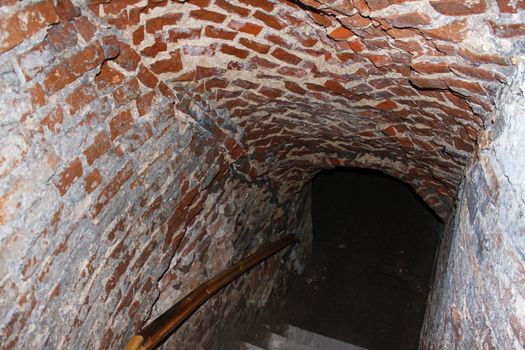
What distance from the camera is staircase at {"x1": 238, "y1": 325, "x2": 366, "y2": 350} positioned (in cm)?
424

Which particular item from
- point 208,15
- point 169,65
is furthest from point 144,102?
point 208,15

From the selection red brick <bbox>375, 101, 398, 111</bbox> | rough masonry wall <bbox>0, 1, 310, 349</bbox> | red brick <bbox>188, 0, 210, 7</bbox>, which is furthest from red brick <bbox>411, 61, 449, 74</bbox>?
rough masonry wall <bbox>0, 1, 310, 349</bbox>

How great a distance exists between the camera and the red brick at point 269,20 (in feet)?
6.71

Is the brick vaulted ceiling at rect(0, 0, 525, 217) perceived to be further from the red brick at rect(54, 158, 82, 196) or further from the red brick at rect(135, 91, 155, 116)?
the red brick at rect(54, 158, 82, 196)

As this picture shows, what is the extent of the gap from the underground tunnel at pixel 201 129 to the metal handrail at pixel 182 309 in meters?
0.11

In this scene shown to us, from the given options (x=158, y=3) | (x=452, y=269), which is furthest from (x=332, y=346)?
(x=158, y=3)

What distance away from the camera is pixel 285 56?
7.45ft

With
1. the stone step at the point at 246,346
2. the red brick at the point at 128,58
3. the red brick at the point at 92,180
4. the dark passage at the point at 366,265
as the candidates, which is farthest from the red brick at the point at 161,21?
the dark passage at the point at 366,265

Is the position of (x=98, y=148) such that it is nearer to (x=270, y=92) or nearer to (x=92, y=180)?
(x=92, y=180)

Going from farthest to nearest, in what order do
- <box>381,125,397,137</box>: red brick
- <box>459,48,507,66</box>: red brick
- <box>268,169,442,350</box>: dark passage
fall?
<box>268,169,442,350</box>: dark passage → <box>381,125,397,137</box>: red brick → <box>459,48,507,66</box>: red brick

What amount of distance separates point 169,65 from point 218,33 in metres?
0.31

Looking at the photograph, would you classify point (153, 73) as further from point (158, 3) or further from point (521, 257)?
point (521, 257)

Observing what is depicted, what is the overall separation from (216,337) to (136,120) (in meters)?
2.24

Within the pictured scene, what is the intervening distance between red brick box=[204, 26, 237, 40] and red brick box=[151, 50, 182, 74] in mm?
192
